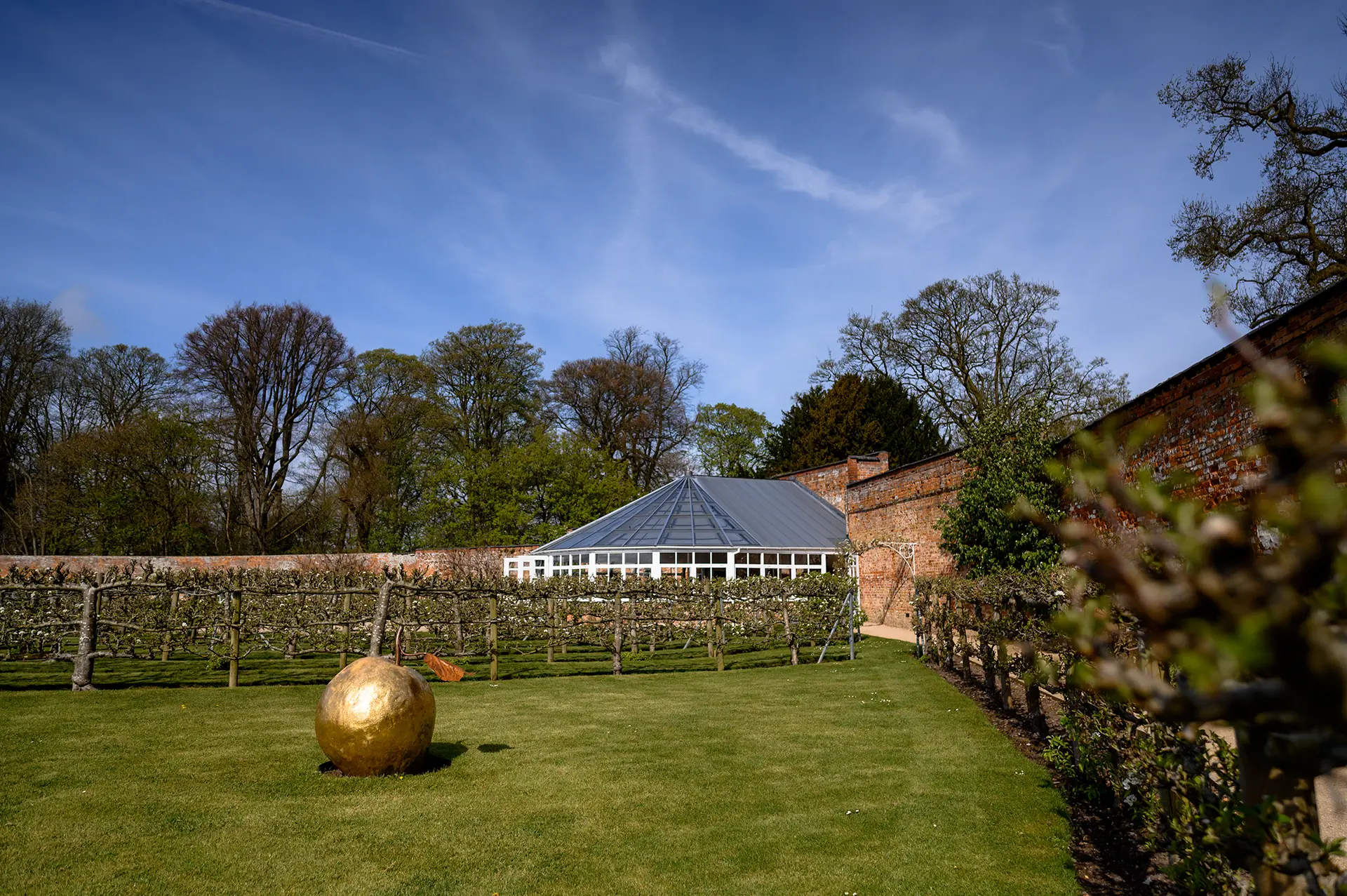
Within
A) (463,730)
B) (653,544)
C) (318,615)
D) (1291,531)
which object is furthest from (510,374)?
(1291,531)

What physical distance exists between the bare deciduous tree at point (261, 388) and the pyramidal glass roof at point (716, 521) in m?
15.6

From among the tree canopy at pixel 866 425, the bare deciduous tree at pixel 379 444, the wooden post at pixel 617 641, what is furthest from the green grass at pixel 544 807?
the tree canopy at pixel 866 425

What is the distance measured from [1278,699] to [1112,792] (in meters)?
5.54

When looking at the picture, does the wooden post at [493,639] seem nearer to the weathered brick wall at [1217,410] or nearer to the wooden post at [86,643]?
the wooden post at [86,643]

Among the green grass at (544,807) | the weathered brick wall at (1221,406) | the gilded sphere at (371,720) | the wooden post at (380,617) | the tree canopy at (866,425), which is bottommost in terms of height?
the green grass at (544,807)

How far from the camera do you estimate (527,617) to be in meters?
18.1

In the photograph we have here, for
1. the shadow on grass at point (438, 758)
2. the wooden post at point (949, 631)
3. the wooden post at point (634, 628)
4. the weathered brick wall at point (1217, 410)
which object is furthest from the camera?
the wooden post at point (634, 628)

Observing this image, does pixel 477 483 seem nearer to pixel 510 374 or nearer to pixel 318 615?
pixel 510 374

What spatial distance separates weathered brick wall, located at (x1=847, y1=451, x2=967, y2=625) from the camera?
20.1 meters

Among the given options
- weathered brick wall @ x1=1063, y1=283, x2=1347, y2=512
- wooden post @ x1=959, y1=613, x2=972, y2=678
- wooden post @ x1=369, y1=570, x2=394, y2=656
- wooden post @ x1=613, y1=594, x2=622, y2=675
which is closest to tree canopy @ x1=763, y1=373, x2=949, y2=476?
wooden post @ x1=613, y1=594, x2=622, y2=675

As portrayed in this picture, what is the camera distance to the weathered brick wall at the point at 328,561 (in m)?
29.4

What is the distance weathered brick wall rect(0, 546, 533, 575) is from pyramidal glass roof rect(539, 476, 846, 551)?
4.98 meters

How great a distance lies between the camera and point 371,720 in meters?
6.96

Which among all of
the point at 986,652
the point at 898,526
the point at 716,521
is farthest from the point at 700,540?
the point at 986,652
